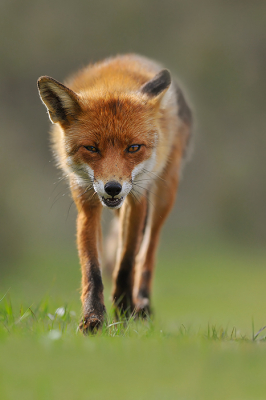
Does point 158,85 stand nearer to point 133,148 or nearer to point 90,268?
point 133,148

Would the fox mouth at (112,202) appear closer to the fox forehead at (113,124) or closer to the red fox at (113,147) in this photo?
the red fox at (113,147)

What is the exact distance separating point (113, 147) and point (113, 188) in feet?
1.16

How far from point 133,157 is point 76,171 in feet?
1.51

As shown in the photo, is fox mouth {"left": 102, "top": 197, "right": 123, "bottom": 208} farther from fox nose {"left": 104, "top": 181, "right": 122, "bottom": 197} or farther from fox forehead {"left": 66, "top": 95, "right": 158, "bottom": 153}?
fox forehead {"left": 66, "top": 95, "right": 158, "bottom": 153}

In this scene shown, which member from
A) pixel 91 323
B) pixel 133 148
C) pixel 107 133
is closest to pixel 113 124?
pixel 107 133

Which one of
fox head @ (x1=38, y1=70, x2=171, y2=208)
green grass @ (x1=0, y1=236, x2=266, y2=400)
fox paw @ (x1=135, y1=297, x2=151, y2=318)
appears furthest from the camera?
fox paw @ (x1=135, y1=297, x2=151, y2=318)

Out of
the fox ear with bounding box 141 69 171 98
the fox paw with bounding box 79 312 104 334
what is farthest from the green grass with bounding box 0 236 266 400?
the fox ear with bounding box 141 69 171 98

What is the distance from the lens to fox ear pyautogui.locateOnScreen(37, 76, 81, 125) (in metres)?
3.41

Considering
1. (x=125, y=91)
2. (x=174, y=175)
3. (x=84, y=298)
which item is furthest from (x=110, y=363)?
(x=174, y=175)

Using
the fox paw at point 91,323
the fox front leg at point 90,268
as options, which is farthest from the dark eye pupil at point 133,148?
the fox paw at point 91,323

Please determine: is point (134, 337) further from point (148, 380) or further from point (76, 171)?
point (76, 171)

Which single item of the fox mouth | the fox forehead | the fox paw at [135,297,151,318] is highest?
the fox forehead

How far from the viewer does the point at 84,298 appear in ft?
11.7

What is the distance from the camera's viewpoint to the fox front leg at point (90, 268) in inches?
133
